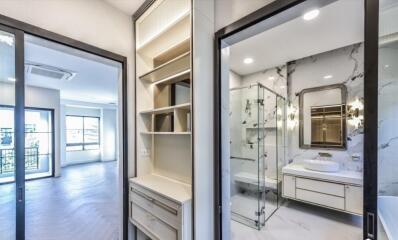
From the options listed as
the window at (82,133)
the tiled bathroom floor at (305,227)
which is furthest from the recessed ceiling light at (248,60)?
the window at (82,133)

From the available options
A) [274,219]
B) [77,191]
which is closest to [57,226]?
[77,191]

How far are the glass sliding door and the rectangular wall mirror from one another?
3.96m

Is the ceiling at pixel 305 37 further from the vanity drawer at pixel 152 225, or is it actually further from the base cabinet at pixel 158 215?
the vanity drawer at pixel 152 225

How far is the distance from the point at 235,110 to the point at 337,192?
2066 mm

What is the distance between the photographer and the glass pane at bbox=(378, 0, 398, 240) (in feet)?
3.19

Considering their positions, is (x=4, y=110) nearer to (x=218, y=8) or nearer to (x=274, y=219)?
(x=218, y=8)

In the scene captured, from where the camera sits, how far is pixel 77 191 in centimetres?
458

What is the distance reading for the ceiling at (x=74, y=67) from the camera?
193cm

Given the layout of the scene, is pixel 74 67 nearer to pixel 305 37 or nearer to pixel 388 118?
pixel 305 37

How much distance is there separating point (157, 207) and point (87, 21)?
201 cm

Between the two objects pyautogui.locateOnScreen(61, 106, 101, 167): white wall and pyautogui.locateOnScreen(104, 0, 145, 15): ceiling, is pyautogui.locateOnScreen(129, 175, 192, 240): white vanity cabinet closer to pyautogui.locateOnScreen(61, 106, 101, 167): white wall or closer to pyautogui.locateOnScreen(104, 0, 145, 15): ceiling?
pyautogui.locateOnScreen(104, 0, 145, 15): ceiling

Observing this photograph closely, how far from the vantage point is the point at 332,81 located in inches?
127

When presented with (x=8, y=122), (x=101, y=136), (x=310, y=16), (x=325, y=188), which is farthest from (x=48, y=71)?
(x=101, y=136)

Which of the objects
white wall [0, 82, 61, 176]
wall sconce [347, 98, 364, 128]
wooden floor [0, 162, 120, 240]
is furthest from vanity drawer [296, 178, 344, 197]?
white wall [0, 82, 61, 176]
